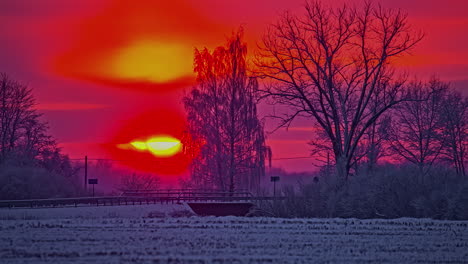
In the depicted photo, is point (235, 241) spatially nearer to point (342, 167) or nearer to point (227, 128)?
point (342, 167)

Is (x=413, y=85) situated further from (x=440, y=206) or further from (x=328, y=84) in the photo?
(x=440, y=206)

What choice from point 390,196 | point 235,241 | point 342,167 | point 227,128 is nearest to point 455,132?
point 227,128

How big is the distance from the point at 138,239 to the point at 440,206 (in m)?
15.3

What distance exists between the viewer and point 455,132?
6341 cm

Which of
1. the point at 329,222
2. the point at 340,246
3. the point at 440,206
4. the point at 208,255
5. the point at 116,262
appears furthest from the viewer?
the point at 440,206

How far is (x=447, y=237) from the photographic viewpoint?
2247 cm

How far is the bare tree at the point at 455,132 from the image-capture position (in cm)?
6281

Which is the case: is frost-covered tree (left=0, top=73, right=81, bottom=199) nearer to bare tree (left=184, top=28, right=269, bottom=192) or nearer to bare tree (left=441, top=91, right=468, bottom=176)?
bare tree (left=184, top=28, right=269, bottom=192)

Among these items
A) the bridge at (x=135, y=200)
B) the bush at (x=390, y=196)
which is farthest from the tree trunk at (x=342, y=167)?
the bridge at (x=135, y=200)

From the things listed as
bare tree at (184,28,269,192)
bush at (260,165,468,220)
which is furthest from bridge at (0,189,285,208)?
bush at (260,165,468,220)

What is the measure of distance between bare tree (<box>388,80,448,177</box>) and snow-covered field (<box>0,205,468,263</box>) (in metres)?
35.3

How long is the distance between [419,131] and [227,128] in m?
16.8

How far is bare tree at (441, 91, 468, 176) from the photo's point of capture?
2473 inches

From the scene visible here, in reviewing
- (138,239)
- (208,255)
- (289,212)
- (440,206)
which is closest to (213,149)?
(289,212)
